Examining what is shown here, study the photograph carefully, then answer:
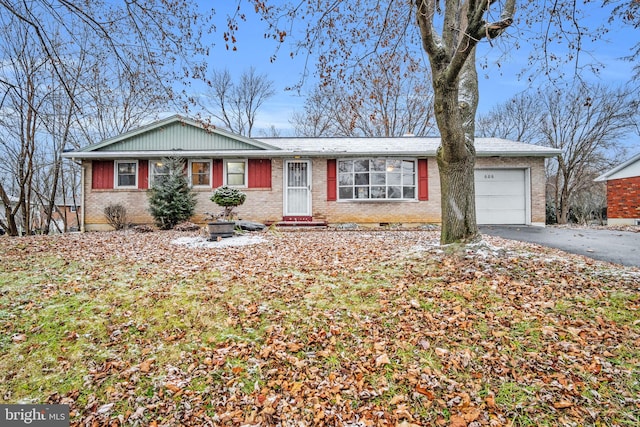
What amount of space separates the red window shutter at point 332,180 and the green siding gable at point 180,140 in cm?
296

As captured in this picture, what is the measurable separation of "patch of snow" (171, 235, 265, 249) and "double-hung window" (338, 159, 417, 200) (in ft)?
16.8

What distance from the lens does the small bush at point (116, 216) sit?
465 inches

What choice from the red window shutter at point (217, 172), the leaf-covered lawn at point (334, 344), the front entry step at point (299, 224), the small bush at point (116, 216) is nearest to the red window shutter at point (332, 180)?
the front entry step at point (299, 224)

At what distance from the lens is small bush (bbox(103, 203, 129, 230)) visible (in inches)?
465

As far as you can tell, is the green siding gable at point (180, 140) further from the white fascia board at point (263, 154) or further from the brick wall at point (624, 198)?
the brick wall at point (624, 198)

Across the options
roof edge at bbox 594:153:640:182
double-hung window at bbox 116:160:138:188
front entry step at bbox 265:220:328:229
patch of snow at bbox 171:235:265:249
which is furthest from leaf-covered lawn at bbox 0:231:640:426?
roof edge at bbox 594:153:640:182

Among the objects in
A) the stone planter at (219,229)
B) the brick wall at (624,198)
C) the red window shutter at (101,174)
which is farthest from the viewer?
the brick wall at (624,198)

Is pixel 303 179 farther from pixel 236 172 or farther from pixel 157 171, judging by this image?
pixel 157 171

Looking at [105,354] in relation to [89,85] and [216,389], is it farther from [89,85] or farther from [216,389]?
[89,85]

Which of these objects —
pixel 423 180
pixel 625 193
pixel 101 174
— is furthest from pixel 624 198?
pixel 101 174

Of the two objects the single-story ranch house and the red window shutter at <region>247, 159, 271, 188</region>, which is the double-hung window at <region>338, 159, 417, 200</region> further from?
the red window shutter at <region>247, 159, 271, 188</region>

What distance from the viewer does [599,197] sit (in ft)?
76.9

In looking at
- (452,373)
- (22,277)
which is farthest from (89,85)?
(452,373)

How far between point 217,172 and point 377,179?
6468mm
